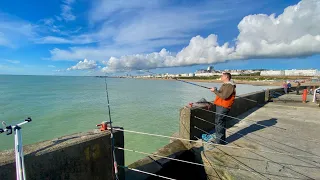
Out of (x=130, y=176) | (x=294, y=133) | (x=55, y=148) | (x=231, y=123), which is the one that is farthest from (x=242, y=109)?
(x=55, y=148)

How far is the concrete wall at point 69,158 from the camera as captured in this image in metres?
2.10

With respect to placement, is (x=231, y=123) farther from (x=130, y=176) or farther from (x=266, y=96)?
(x=266, y=96)

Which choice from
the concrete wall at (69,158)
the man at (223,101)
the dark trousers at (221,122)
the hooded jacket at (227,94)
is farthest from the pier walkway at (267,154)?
the concrete wall at (69,158)

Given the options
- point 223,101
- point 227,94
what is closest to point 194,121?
point 223,101

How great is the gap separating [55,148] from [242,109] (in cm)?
771

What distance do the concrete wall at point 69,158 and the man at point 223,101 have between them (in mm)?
2409

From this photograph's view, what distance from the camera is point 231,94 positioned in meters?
4.25

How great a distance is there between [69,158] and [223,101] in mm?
3337

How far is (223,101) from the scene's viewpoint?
4.37 meters

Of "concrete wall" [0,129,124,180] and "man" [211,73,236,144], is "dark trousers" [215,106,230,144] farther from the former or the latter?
"concrete wall" [0,129,124,180]

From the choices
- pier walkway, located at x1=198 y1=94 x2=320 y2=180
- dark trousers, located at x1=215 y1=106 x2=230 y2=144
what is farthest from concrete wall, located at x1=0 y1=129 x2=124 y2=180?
dark trousers, located at x1=215 y1=106 x2=230 y2=144

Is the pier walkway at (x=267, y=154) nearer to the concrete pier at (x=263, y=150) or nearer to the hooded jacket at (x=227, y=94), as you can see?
the concrete pier at (x=263, y=150)

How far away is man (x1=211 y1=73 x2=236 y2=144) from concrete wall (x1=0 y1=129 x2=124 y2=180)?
241 centimetres

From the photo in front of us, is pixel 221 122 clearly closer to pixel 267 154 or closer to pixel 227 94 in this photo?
pixel 227 94
